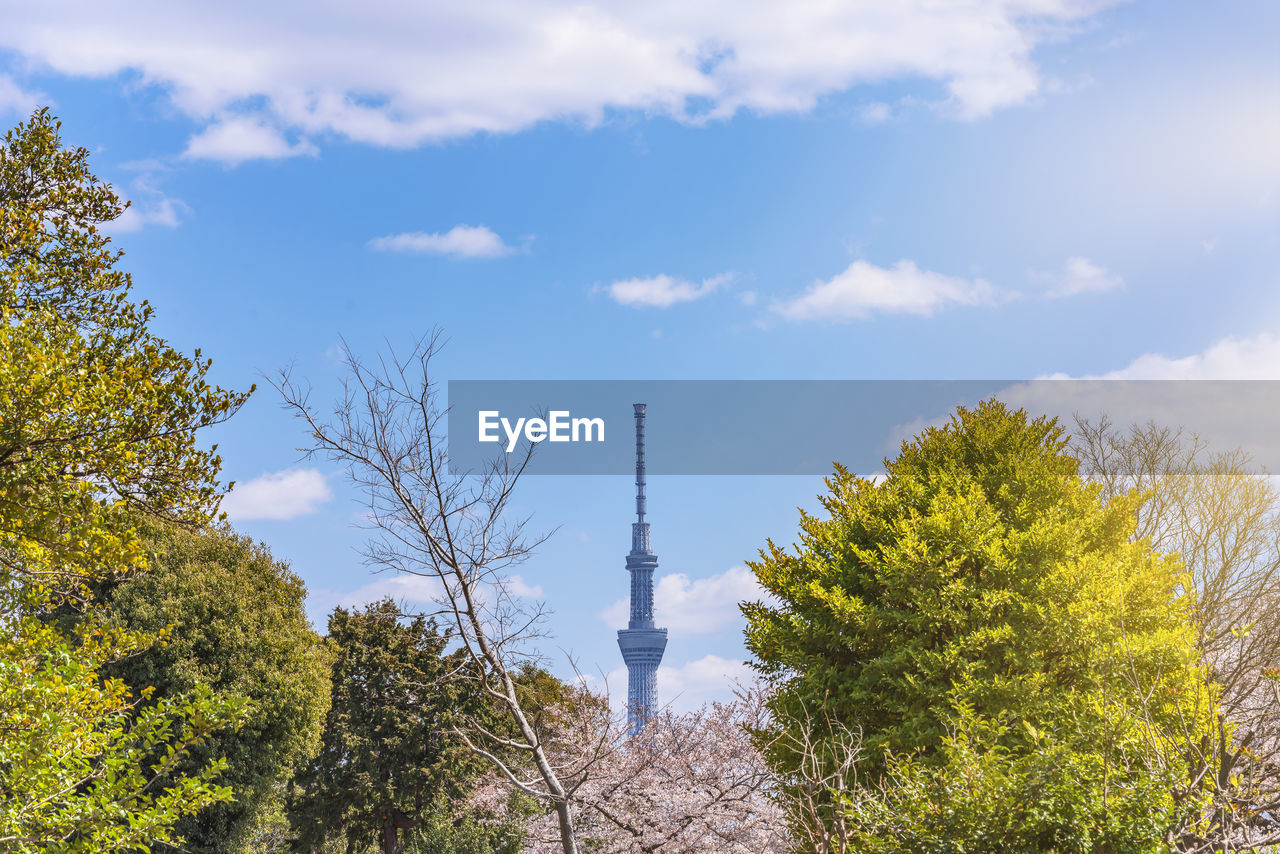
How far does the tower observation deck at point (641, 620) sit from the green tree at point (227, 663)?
4028 inches

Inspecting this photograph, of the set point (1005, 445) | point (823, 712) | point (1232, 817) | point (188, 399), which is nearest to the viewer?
point (1232, 817)

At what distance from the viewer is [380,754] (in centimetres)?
3161

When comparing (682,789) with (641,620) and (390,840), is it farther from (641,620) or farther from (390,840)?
(641,620)

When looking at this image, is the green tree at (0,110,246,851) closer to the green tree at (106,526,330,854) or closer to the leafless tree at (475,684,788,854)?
the leafless tree at (475,684,788,854)

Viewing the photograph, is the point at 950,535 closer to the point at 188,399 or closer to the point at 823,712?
the point at 823,712

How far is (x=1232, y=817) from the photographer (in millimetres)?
8844

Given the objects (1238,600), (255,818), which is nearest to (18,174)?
(255,818)

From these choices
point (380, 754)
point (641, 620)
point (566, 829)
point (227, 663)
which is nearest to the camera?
point (566, 829)

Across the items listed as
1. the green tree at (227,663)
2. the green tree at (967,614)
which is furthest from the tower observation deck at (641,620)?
the green tree at (967,614)

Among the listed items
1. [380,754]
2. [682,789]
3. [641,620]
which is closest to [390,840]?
[380,754]

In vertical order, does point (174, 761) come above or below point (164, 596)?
below

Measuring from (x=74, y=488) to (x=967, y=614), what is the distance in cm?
1150

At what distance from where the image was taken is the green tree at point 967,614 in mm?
13930

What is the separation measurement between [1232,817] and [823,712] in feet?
21.6
